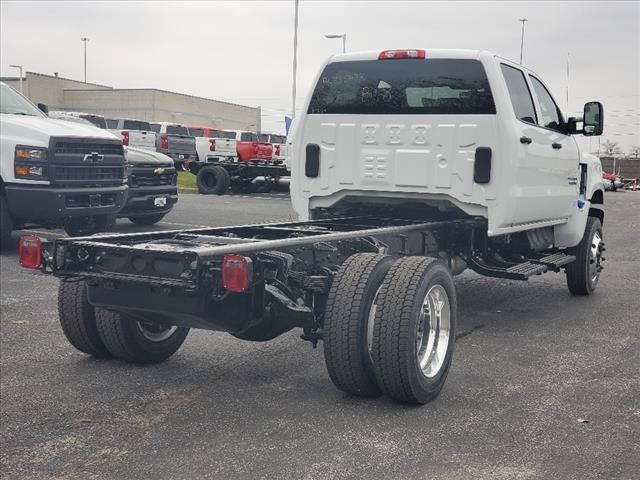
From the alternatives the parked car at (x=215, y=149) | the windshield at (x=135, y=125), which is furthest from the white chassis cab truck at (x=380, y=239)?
the windshield at (x=135, y=125)

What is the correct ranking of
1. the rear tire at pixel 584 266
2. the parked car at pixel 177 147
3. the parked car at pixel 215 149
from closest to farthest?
the rear tire at pixel 584 266, the parked car at pixel 215 149, the parked car at pixel 177 147

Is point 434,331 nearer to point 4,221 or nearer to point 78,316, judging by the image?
point 78,316

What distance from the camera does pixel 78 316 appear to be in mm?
5465

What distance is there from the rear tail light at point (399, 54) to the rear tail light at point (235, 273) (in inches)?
135

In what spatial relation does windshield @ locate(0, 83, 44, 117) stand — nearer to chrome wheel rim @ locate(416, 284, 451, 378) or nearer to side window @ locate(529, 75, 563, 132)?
side window @ locate(529, 75, 563, 132)

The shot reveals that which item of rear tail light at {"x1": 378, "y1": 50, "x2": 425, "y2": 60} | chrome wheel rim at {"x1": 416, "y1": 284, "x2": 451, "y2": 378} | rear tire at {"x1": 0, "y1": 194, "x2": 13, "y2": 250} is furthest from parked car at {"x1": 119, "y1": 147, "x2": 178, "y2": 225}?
chrome wheel rim at {"x1": 416, "y1": 284, "x2": 451, "y2": 378}

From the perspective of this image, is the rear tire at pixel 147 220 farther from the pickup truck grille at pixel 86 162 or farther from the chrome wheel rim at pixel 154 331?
the chrome wheel rim at pixel 154 331

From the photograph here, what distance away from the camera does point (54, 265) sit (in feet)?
15.7

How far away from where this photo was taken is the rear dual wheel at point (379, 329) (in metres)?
4.67

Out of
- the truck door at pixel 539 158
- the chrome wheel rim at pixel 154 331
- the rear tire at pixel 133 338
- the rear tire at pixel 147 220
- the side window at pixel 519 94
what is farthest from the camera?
the rear tire at pixel 147 220

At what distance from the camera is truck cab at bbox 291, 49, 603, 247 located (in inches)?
262

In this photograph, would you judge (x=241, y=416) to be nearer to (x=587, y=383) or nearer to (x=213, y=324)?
(x=213, y=324)

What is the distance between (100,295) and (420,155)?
3119mm

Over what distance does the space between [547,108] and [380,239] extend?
3.07m
